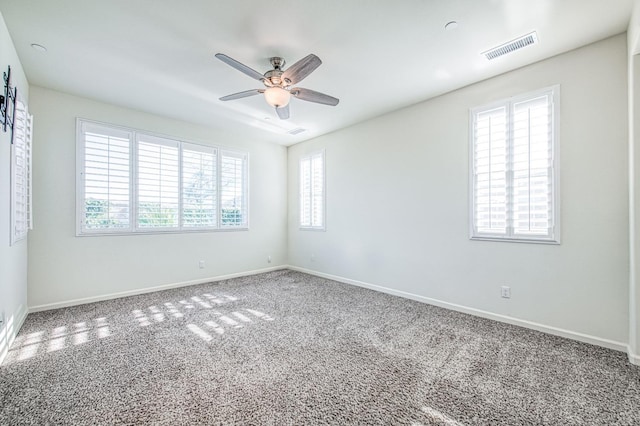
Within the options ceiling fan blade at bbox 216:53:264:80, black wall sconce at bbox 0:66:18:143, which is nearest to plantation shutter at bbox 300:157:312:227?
ceiling fan blade at bbox 216:53:264:80

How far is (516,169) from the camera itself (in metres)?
3.11

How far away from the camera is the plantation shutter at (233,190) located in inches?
211

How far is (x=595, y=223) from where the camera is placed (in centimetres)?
269

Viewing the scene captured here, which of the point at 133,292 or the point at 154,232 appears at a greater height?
the point at 154,232

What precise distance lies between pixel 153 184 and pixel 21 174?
1.54 meters

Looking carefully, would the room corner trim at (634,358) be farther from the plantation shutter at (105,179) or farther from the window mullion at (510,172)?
the plantation shutter at (105,179)

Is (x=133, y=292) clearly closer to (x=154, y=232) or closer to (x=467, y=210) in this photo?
(x=154, y=232)

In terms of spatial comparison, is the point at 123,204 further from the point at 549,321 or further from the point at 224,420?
the point at 549,321

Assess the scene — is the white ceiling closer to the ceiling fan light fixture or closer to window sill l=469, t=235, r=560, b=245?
the ceiling fan light fixture

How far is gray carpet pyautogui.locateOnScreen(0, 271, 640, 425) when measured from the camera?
5.71ft

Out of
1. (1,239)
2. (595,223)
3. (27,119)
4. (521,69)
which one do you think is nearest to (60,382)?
(1,239)

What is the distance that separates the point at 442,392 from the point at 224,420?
1.41 m

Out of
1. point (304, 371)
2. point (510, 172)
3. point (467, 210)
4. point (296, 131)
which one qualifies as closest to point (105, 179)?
point (296, 131)

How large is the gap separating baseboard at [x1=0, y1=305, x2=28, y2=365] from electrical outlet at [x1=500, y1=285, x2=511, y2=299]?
15.5 feet
